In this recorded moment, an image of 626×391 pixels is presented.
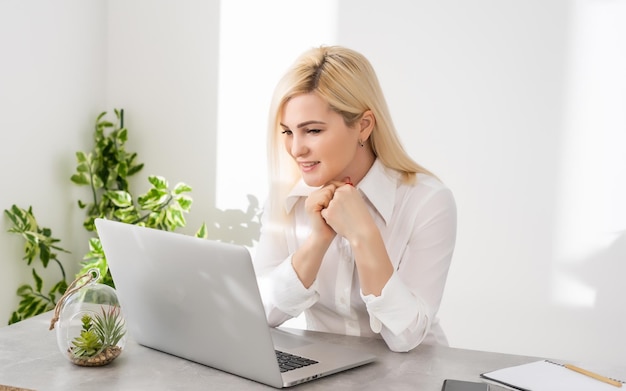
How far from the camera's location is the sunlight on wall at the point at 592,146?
3.06m

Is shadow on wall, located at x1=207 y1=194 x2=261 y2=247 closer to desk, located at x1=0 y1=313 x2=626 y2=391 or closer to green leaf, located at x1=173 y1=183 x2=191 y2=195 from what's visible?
green leaf, located at x1=173 y1=183 x2=191 y2=195

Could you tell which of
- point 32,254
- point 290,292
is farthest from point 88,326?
point 32,254

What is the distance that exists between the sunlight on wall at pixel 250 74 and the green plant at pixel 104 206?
27 cm

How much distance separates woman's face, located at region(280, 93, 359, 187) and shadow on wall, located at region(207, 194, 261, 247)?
1.70m

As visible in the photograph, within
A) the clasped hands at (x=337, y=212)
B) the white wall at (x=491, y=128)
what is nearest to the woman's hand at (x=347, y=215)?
the clasped hands at (x=337, y=212)

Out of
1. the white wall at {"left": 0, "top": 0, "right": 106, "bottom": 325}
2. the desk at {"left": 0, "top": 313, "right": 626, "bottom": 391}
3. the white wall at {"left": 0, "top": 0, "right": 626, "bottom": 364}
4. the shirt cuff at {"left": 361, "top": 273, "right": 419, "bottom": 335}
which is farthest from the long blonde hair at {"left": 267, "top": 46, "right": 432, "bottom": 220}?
the white wall at {"left": 0, "top": 0, "right": 106, "bottom": 325}

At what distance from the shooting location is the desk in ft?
4.58

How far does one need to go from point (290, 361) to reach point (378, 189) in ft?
2.19

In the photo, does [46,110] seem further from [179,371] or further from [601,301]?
[601,301]

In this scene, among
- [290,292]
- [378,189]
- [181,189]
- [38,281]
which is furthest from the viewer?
[181,189]

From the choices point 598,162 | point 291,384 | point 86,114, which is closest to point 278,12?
point 86,114

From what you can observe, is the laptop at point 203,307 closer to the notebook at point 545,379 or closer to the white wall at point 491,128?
the notebook at point 545,379

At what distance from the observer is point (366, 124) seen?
2.06 m

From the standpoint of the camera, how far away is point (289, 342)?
1.71 m
